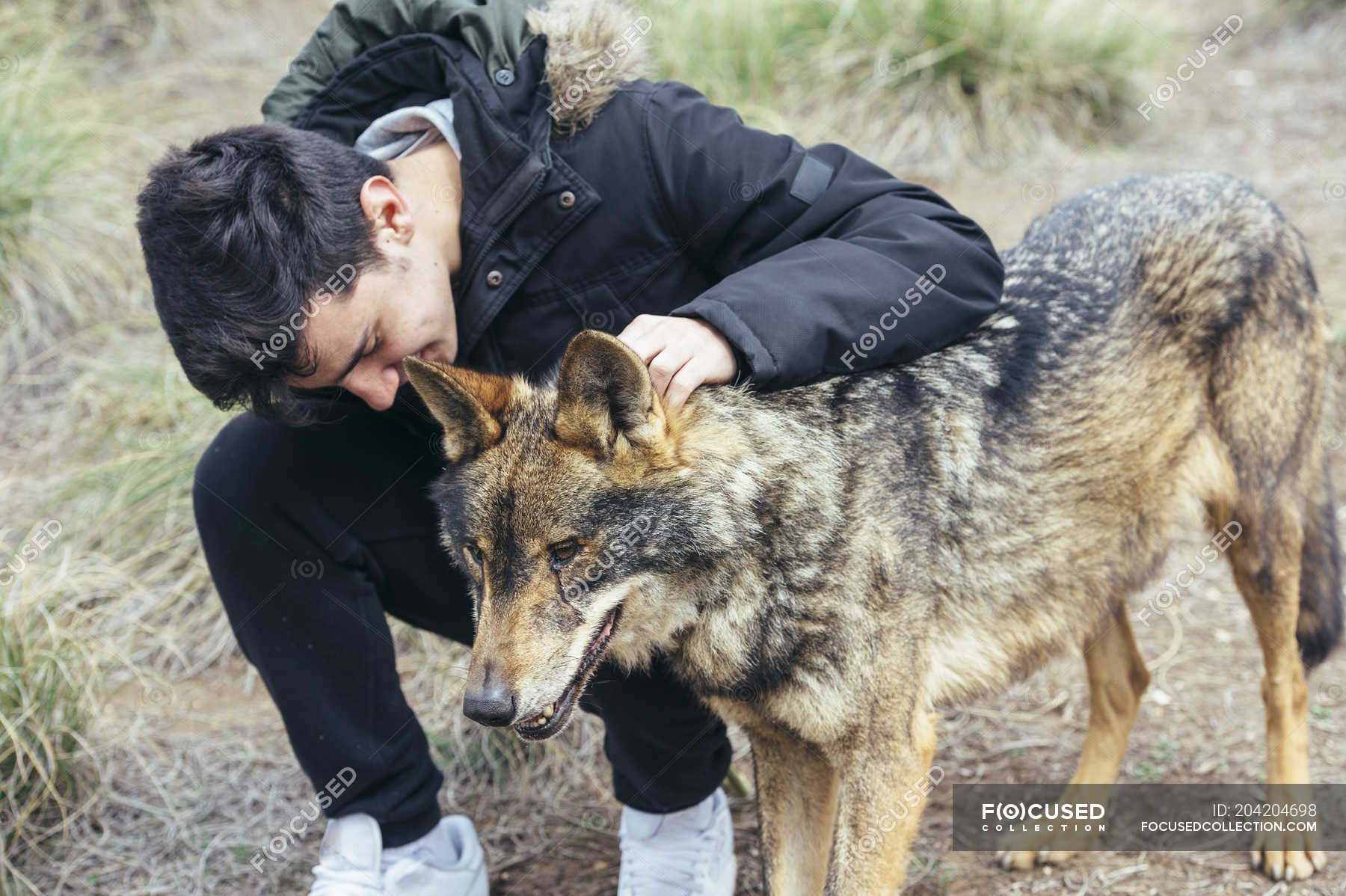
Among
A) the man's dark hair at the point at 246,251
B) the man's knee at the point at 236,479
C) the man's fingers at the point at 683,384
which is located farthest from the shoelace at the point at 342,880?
the man's fingers at the point at 683,384

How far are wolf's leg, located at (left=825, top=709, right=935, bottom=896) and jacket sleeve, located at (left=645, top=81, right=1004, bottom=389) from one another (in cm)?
91

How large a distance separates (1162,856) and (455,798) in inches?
94.6

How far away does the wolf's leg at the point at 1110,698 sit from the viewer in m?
3.70

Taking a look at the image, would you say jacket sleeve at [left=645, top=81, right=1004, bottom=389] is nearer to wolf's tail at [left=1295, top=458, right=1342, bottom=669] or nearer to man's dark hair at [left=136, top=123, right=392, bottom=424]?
man's dark hair at [left=136, top=123, right=392, bottom=424]

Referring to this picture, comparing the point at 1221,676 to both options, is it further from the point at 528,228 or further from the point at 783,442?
the point at 528,228

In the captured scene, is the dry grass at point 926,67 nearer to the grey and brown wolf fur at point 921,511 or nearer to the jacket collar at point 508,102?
the grey and brown wolf fur at point 921,511

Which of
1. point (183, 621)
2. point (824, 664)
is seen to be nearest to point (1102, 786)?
point (824, 664)

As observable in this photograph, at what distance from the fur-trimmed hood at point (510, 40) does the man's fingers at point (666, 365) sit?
0.85 m

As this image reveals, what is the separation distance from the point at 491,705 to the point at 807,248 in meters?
1.31

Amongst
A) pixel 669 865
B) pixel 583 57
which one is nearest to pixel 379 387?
pixel 583 57

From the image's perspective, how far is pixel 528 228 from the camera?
2924 millimetres

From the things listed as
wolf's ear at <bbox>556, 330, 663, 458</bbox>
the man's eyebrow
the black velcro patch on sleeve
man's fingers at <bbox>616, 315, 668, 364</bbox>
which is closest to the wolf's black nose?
wolf's ear at <bbox>556, 330, 663, 458</bbox>

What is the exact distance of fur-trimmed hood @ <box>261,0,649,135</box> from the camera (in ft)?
9.62

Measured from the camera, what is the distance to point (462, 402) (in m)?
2.50
